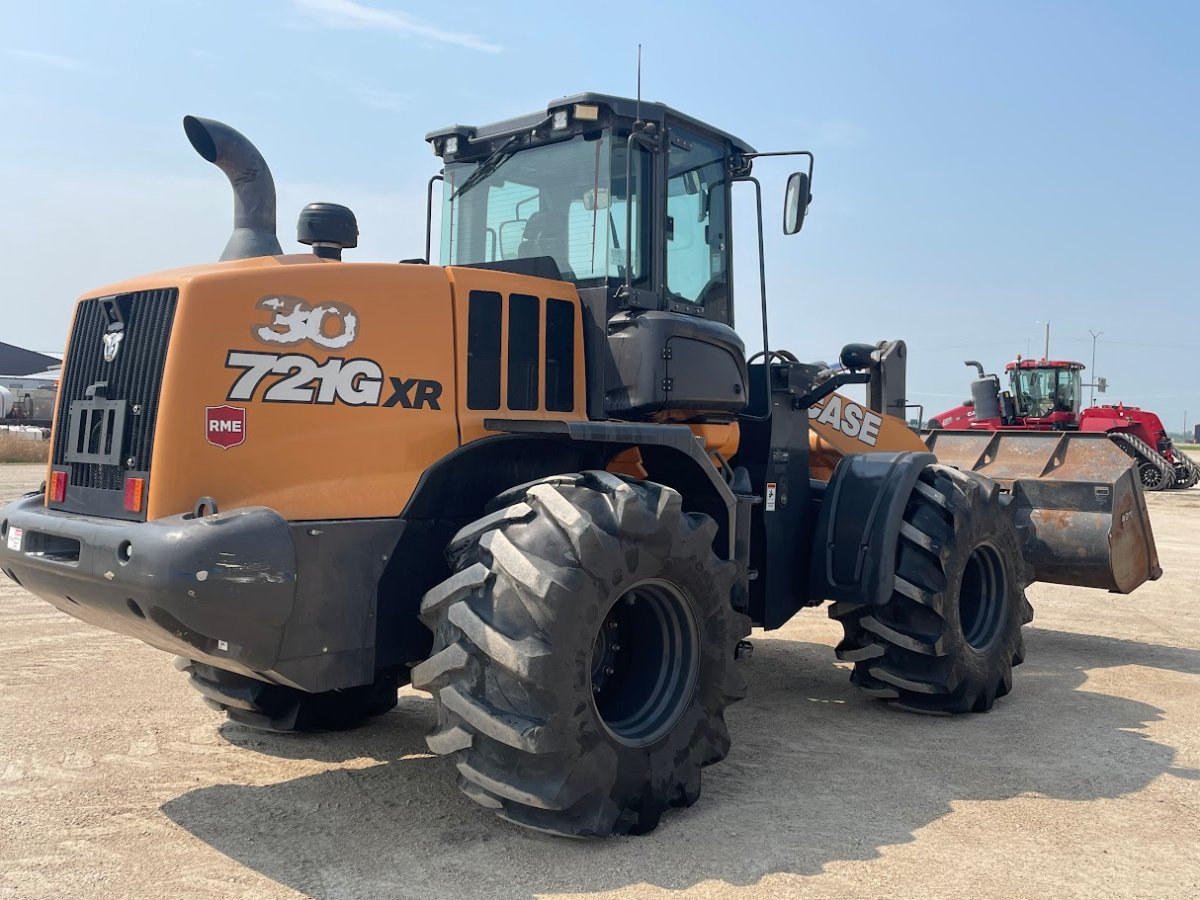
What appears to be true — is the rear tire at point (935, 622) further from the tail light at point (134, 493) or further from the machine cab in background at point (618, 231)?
the tail light at point (134, 493)

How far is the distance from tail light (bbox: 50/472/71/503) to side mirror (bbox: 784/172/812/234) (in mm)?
→ 3835

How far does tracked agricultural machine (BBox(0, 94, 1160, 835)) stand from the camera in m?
3.97

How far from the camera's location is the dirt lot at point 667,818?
385 centimetres

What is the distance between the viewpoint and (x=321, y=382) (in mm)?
4172

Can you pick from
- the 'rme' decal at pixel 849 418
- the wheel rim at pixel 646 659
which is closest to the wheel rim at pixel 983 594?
the 'rme' decal at pixel 849 418

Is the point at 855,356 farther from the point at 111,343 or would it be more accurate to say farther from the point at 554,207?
the point at 111,343

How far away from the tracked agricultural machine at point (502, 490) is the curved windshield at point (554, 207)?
2 centimetres

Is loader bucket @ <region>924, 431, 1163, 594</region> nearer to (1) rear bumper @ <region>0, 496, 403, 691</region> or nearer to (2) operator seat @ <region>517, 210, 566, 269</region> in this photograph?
(2) operator seat @ <region>517, 210, 566, 269</region>

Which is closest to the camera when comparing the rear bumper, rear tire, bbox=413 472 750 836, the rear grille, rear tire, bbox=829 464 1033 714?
the rear bumper

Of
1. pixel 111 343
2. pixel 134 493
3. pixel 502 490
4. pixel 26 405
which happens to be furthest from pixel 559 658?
pixel 26 405

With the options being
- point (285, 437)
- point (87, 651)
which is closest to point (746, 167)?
point (285, 437)

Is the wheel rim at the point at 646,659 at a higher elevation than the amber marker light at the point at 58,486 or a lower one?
lower

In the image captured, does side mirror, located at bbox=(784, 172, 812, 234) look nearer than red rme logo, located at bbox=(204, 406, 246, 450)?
No

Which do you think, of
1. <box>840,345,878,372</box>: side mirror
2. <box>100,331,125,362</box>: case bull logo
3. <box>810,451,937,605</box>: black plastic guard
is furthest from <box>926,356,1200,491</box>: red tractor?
<box>100,331,125,362</box>: case bull logo
